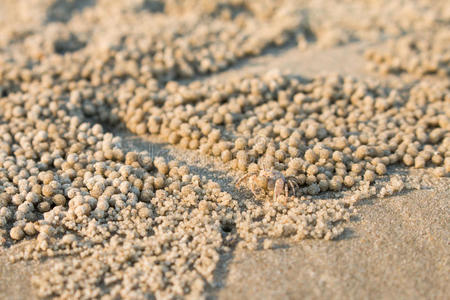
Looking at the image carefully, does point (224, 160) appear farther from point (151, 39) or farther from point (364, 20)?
point (364, 20)

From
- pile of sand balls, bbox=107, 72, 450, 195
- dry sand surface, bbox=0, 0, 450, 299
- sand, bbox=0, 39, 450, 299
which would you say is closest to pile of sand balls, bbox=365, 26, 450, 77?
dry sand surface, bbox=0, 0, 450, 299

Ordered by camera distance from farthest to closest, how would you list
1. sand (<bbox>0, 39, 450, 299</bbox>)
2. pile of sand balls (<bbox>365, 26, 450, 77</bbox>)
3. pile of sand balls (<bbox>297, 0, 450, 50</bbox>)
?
pile of sand balls (<bbox>297, 0, 450, 50</bbox>), pile of sand balls (<bbox>365, 26, 450, 77</bbox>), sand (<bbox>0, 39, 450, 299</bbox>)

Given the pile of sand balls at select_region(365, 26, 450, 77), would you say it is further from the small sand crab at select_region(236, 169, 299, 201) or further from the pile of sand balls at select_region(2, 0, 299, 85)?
the small sand crab at select_region(236, 169, 299, 201)

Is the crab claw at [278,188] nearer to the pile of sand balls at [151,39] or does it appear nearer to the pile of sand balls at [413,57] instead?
the pile of sand balls at [151,39]

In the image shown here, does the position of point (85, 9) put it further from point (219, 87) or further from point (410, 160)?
point (410, 160)

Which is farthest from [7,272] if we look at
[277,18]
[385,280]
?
[277,18]

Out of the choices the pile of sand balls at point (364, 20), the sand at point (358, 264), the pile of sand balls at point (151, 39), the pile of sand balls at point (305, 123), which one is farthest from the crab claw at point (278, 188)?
the pile of sand balls at point (364, 20)
